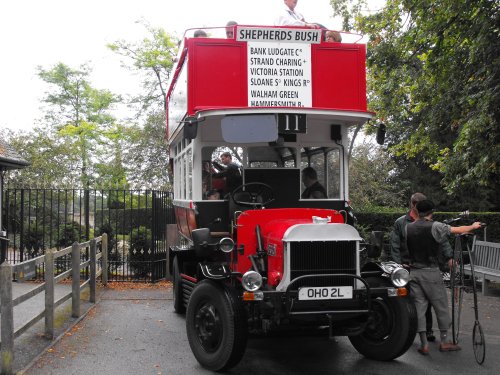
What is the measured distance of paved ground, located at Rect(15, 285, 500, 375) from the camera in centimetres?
588

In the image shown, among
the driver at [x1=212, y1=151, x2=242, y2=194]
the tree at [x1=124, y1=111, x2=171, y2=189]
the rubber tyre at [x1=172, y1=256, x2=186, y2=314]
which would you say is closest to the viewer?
the driver at [x1=212, y1=151, x2=242, y2=194]

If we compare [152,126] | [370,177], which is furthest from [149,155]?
[370,177]

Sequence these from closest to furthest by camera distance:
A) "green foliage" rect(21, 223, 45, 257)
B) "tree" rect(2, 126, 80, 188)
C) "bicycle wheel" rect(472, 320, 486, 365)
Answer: "bicycle wheel" rect(472, 320, 486, 365), "green foliage" rect(21, 223, 45, 257), "tree" rect(2, 126, 80, 188)

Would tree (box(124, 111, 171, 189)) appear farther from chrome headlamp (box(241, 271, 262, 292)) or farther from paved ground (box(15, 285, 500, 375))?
chrome headlamp (box(241, 271, 262, 292))

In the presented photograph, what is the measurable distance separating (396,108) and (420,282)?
10.6 m

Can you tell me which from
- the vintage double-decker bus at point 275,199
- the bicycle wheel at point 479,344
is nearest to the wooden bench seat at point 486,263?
the bicycle wheel at point 479,344

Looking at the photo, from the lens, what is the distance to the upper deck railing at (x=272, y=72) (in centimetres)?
709

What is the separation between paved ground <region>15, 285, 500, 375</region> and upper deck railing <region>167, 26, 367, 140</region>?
2.90 metres

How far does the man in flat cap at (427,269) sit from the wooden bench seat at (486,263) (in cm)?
460

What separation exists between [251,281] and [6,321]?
2437 mm

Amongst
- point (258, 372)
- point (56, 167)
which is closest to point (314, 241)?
point (258, 372)

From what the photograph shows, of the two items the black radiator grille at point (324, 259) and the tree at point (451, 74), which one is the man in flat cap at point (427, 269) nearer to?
the black radiator grille at point (324, 259)

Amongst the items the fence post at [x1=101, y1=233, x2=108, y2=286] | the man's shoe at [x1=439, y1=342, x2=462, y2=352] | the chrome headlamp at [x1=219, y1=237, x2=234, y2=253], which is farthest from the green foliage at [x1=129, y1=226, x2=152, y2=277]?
the man's shoe at [x1=439, y1=342, x2=462, y2=352]

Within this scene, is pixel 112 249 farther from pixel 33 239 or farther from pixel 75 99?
→ pixel 75 99
